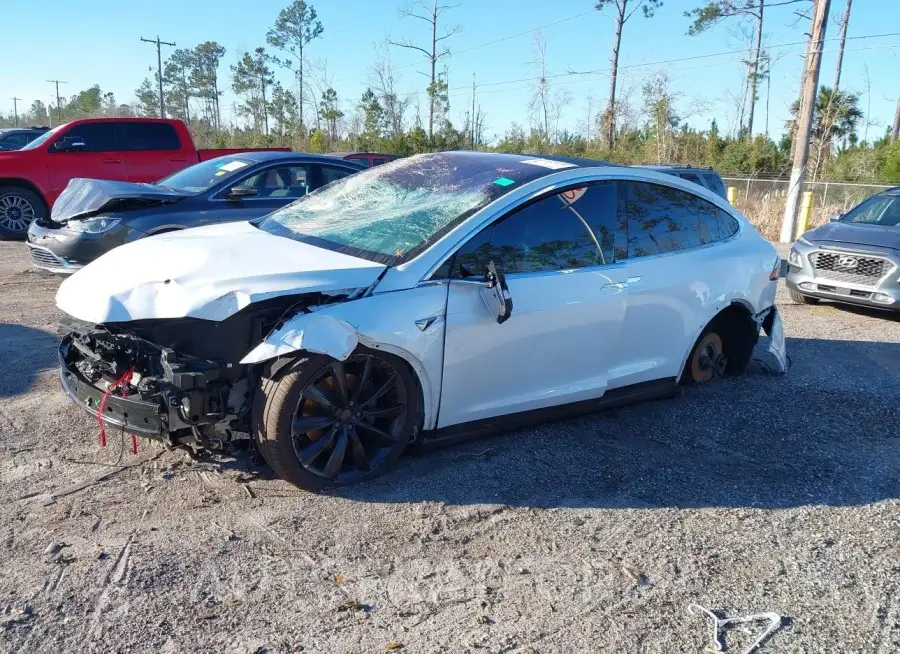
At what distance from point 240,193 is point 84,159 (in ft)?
19.3

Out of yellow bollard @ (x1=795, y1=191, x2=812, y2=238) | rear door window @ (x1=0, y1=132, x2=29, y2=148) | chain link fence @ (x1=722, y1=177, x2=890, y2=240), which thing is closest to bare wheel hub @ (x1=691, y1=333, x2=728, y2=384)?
yellow bollard @ (x1=795, y1=191, x2=812, y2=238)

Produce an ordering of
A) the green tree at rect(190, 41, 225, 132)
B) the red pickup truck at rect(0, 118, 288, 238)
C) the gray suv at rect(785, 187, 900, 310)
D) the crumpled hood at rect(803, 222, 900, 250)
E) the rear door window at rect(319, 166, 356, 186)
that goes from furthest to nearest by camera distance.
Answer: the green tree at rect(190, 41, 225, 132), the red pickup truck at rect(0, 118, 288, 238), the rear door window at rect(319, 166, 356, 186), the crumpled hood at rect(803, 222, 900, 250), the gray suv at rect(785, 187, 900, 310)

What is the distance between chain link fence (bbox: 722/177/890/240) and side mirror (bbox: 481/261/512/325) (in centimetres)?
1656

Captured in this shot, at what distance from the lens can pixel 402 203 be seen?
4418 millimetres

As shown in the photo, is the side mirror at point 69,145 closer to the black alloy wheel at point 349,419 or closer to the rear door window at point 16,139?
the rear door window at point 16,139

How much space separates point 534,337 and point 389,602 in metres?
Answer: 1.70

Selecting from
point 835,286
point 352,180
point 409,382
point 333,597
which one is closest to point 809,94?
point 835,286

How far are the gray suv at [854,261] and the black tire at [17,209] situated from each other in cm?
1139

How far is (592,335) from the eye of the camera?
170 inches

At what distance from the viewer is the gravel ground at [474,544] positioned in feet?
8.96

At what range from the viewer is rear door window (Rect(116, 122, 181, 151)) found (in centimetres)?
1258

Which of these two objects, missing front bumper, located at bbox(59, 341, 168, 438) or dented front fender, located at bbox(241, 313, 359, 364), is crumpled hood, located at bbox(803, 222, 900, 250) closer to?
dented front fender, located at bbox(241, 313, 359, 364)

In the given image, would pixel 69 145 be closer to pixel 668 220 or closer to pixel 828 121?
pixel 668 220

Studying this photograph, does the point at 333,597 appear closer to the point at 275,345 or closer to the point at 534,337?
the point at 275,345
